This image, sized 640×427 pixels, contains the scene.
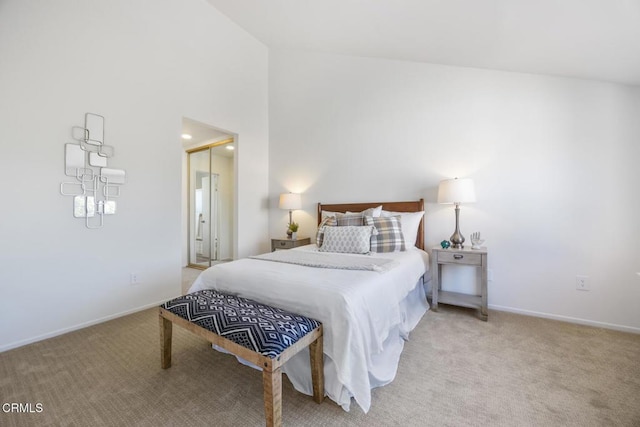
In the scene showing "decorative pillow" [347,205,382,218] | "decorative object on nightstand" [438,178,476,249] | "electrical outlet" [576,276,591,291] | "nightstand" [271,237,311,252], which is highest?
"decorative object on nightstand" [438,178,476,249]

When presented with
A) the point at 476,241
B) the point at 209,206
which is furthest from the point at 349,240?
the point at 209,206

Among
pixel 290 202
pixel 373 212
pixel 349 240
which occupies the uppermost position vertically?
pixel 290 202

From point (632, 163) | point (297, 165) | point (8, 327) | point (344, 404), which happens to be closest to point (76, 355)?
point (8, 327)

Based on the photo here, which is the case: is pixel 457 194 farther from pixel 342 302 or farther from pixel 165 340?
pixel 165 340

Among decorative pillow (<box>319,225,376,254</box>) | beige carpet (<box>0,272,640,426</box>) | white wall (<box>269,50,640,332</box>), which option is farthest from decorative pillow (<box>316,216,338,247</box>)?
beige carpet (<box>0,272,640,426</box>)

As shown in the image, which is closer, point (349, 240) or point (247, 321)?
point (247, 321)

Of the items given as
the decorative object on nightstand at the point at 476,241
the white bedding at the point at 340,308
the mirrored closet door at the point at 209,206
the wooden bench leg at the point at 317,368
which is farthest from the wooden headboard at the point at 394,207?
the mirrored closet door at the point at 209,206

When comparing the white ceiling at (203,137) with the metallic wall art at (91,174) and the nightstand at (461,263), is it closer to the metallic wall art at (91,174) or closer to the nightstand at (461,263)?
the metallic wall art at (91,174)

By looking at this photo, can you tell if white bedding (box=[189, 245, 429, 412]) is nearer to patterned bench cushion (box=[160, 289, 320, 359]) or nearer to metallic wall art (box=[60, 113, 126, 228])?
patterned bench cushion (box=[160, 289, 320, 359])

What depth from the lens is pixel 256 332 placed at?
128 cm

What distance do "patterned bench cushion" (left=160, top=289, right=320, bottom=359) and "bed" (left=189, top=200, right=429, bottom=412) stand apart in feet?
0.35

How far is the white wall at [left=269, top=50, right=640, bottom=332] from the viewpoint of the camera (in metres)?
2.37

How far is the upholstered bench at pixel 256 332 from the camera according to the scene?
1197mm

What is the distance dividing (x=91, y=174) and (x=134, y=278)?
1.10 meters
